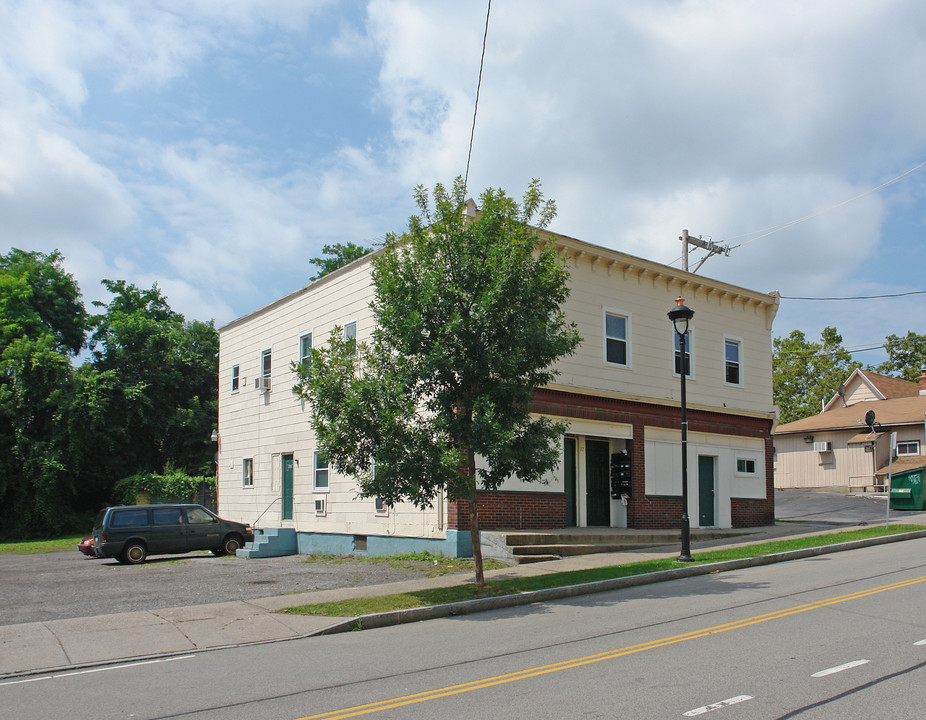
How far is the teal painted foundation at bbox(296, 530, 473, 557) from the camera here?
17500 millimetres

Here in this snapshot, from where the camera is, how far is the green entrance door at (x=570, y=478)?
20.7 metres

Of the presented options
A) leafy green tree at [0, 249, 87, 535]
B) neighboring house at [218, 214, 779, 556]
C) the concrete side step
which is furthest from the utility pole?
leafy green tree at [0, 249, 87, 535]

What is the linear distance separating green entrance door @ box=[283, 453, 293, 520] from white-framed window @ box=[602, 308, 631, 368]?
999cm

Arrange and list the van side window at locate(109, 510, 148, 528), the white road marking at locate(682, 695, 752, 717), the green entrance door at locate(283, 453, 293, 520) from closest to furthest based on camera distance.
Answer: the white road marking at locate(682, 695, 752, 717) < the van side window at locate(109, 510, 148, 528) < the green entrance door at locate(283, 453, 293, 520)

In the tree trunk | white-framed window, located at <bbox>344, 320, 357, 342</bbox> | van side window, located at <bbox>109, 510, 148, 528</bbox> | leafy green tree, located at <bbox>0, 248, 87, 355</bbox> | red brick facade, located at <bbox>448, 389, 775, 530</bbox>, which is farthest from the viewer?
leafy green tree, located at <bbox>0, 248, 87, 355</bbox>

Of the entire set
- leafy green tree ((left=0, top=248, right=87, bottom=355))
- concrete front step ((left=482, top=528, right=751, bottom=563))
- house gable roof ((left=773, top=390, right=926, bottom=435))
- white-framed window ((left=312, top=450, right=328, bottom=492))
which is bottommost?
concrete front step ((left=482, top=528, right=751, bottom=563))

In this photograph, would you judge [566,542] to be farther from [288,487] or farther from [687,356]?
[288,487]

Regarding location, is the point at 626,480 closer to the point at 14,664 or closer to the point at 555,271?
the point at 555,271

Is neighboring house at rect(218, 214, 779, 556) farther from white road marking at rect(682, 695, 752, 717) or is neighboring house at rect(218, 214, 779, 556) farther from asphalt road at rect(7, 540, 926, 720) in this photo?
white road marking at rect(682, 695, 752, 717)

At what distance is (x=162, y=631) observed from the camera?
1128 centimetres

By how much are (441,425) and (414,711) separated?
6.70m

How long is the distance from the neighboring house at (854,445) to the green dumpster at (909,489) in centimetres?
304

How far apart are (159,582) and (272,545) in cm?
607

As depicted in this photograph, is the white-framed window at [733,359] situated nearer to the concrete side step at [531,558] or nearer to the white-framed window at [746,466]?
the white-framed window at [746,466]
